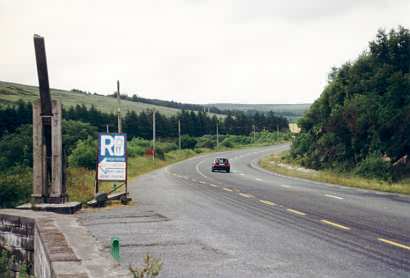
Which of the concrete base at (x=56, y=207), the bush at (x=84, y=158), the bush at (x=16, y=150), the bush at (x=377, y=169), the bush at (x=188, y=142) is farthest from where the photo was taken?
the bush at (x=188, y=142)

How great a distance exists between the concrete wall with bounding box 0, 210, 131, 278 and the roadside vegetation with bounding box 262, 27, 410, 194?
2233cm

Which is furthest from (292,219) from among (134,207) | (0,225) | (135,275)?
(135,275)

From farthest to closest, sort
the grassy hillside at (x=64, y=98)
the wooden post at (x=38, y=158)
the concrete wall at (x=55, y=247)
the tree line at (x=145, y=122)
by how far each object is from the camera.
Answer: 1. the grassy hillside at (x=64, y=98)
2. the tree line at (x=145, y=122)
3. the wooden post at (x=38, y=158)
4. the concrete wall at (x=55, y=247)

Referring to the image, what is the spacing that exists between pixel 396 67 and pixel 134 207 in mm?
29576

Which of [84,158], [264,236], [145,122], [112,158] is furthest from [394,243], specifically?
[145,122]

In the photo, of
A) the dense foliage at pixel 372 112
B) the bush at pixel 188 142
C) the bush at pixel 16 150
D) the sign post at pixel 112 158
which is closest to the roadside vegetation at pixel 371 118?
the dense foliage at pixel 372 112

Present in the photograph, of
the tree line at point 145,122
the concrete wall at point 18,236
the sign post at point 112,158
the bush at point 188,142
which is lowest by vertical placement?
the bush at point 188,142

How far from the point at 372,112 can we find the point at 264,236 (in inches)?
1184

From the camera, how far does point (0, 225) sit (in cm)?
1157

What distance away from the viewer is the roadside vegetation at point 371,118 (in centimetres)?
3675

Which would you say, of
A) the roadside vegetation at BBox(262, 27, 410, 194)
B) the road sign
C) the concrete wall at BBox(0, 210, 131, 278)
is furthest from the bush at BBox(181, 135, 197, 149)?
the concrete wall at BBox(0, 210, 131, 278)

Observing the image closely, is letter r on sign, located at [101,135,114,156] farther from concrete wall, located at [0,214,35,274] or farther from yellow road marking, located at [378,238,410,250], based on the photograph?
yellow road marking, located at [378,238,410,250]

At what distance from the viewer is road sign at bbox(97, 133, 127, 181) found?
18.2 m

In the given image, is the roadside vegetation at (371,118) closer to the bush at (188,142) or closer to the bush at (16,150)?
the bush at (16,150)
